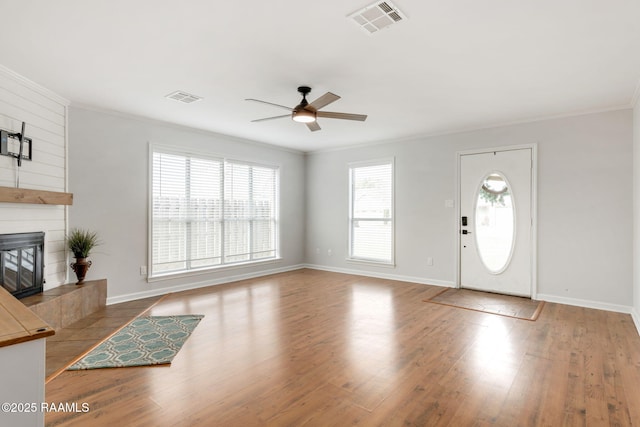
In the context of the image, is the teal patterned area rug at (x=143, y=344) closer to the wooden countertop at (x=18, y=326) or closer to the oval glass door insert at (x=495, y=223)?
the wooden countertop at (x=18, y=326)

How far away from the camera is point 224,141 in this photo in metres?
6.17

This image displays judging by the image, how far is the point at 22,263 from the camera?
363 centimetres

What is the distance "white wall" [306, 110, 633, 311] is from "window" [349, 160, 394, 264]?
0.27 meters

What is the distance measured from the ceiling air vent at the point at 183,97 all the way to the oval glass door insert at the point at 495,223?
179 inches

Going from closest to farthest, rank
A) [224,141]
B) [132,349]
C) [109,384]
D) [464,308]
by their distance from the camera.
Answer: [109,384] < [132,349] < [464,308] < [224,141]

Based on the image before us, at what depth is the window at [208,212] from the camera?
17.7ft

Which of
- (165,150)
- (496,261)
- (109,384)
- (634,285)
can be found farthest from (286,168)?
(634,285)

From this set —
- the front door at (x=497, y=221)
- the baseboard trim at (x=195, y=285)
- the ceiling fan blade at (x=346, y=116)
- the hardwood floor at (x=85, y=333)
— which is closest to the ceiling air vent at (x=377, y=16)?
the ceiling fan blade at (x=346, y=116)

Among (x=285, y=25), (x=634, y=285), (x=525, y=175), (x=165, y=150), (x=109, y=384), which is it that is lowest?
(x=109, y=384)

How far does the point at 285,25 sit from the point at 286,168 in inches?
194

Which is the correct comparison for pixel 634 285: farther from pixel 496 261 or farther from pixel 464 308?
pixel 464 308

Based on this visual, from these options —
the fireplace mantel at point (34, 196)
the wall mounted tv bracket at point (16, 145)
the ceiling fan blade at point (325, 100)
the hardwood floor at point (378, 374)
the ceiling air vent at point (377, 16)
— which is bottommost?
the hardwood floor at point (378, 374)

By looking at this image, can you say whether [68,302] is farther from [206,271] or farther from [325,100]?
[325,100]

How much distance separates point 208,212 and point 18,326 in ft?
15.9
